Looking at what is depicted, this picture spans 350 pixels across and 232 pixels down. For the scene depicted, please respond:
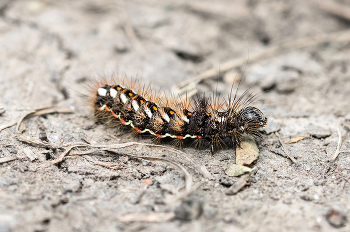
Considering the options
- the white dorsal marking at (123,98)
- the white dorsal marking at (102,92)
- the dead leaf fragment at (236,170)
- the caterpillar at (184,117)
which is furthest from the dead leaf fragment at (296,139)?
the white dorsal marking at (102,92)

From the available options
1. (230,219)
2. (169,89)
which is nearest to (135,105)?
(169,89)

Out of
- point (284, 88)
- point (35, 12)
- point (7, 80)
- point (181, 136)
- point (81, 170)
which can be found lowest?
point (81, 170)

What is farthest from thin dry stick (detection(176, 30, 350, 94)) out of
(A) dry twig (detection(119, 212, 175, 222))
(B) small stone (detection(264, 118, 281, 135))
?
(A) dry twig (detection(119, 212, 175, 222))

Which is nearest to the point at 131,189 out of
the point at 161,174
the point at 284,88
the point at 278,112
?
the point at 161,174

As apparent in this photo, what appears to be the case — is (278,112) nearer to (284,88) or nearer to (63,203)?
(284,88)

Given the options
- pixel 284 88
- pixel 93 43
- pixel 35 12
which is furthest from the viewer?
pixel 35 12

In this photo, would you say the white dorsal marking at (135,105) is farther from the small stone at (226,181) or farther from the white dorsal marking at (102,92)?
the small stone at (226,181)

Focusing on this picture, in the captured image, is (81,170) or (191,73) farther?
(191,73)

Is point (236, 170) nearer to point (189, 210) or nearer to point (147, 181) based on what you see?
point (189, 210)
